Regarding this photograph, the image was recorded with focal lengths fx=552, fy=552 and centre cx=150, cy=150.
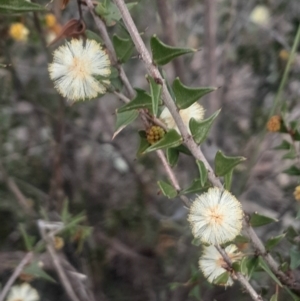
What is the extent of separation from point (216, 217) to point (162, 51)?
184mm

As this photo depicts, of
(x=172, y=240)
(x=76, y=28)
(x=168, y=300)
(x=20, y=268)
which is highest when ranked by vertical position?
(x=76, y=28)

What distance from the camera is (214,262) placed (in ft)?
2.19

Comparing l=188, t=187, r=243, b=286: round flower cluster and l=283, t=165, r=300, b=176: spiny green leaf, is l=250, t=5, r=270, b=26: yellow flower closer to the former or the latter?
l=283, t=165, r=300, b=176: spiny green leaf

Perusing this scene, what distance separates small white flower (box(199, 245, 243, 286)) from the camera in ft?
2.17

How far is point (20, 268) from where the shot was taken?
0.80 metres

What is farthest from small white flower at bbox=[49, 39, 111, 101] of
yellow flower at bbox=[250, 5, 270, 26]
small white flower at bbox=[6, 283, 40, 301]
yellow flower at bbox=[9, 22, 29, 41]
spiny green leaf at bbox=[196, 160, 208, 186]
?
yellow flower at bbox=[250, 5, 270, 26]

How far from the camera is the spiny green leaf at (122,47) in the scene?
2.01 ft

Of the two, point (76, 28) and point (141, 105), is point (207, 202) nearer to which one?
point (141, 105)

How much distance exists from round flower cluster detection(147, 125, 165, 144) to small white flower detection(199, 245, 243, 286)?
16 cm

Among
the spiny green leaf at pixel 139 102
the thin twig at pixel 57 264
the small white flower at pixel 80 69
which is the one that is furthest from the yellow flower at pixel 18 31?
the spiny green leaf at pixel 139 102

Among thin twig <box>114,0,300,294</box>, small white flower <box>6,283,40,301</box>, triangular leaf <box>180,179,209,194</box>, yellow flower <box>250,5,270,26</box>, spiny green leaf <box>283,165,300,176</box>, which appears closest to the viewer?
thin twig <box>114,0,300,294</box>

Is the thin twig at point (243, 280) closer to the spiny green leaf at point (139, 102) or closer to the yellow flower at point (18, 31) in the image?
the spiny green leaf at point (139, 102)

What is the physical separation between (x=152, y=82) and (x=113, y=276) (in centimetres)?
98

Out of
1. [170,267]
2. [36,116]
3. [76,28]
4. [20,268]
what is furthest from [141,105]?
[36,116]
